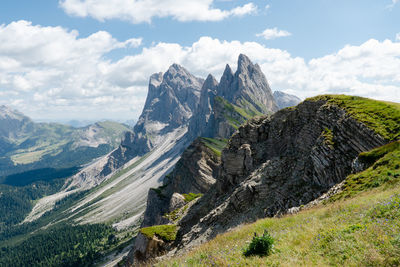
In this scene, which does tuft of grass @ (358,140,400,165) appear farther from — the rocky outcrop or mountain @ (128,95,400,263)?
the rocky outcrop

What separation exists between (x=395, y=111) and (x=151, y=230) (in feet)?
141

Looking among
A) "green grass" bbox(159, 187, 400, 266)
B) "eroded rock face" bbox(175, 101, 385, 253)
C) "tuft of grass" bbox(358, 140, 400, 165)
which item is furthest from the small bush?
"eroded rock face" bbox(175, 101, 385, 253)

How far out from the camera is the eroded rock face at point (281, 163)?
28656 millimetres

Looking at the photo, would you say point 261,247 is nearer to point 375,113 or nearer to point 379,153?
point 379,153

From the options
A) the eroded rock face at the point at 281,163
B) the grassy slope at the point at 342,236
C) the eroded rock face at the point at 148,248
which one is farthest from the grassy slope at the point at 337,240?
the eroded rock face at the point at 148,248

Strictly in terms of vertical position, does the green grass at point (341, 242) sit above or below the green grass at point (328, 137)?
below

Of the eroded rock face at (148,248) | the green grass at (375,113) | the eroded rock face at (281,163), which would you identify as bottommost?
the eroded rock face at (148,248)

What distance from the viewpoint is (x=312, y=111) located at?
39.8m

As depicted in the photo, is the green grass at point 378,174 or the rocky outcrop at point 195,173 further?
the rocky outcrop at point 195,173

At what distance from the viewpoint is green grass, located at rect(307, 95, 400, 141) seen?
2633 centimetres

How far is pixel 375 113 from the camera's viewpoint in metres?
29.9

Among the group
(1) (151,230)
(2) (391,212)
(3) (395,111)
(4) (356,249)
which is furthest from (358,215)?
(1) (151,230)

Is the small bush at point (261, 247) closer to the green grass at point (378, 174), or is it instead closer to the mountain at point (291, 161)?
the green grass at point (378, 174)

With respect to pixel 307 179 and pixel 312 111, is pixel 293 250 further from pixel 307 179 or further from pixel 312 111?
pixel 312 111
